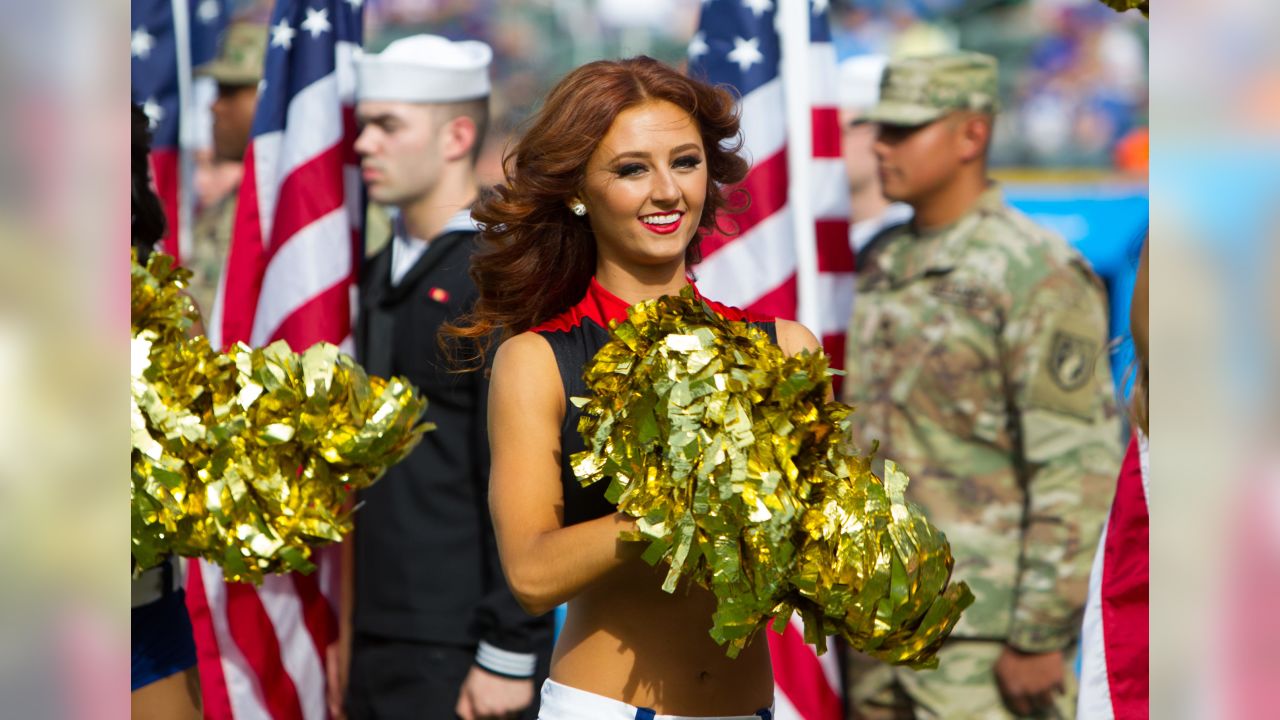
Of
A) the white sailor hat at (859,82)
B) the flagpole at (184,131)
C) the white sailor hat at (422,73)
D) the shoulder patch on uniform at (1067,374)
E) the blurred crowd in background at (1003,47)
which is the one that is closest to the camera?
the shoulder patch on uniform at (1067,374)

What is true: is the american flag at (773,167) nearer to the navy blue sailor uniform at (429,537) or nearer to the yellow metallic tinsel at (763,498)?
the navy blue sailor uniform at (429,537)

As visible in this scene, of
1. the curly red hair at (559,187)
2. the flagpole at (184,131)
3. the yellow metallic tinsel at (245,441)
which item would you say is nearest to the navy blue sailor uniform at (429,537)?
the yellow metallic tinsel at (245,441)

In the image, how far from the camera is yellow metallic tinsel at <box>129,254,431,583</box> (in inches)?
97.8

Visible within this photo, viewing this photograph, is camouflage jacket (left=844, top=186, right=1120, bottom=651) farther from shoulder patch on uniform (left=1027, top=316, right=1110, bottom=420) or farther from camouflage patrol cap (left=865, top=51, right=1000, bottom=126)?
camouflage patrol cap (left=865, top=51, right=1000, bottom=126)

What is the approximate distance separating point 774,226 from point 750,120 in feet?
0.93

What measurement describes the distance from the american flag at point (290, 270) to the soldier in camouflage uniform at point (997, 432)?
1.46 metres

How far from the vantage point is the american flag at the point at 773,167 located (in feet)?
12.9

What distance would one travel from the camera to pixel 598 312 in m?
2.35

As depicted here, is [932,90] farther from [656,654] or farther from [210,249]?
[210,249]

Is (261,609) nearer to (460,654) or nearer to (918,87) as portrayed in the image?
(460,654)

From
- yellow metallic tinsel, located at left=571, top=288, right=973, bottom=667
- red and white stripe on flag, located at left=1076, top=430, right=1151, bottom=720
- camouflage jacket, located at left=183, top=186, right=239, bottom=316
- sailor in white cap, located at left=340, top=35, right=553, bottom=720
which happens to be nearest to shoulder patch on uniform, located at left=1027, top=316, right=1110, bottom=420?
red and white stripe on flag, located at left=1076, top=430, right=1151, bottom=720

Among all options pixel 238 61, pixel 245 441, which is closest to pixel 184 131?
pixel 238 61

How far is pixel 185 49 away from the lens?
5.76 metres
